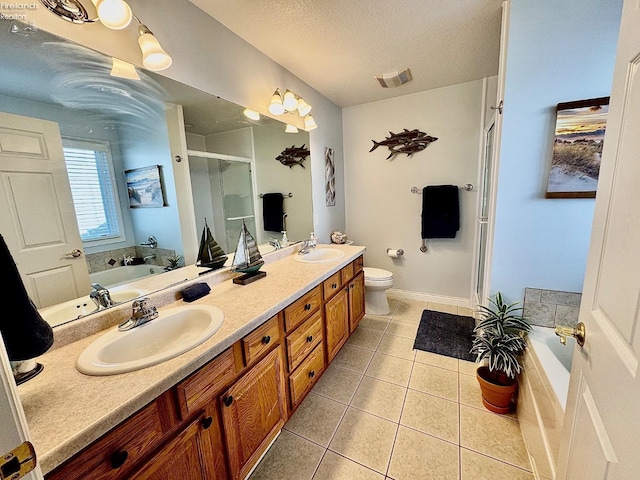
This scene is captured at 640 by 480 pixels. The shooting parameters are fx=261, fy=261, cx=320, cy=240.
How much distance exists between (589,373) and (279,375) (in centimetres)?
116

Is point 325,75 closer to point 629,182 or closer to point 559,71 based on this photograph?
point 559,71

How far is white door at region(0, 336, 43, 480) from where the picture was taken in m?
0.37

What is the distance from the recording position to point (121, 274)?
119 cm

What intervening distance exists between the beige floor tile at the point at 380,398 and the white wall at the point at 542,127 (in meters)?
1.00

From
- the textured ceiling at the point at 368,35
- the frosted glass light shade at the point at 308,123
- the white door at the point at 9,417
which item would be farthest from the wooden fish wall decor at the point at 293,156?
the white door at the point at 9,417

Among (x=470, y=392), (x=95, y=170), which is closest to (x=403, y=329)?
(x=470, y=392)

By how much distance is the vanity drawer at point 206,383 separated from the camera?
33.4 inches

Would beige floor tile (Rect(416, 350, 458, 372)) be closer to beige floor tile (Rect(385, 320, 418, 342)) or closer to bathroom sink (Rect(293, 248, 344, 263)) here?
beige floor tile (Rect(385, 320, 418, 342))

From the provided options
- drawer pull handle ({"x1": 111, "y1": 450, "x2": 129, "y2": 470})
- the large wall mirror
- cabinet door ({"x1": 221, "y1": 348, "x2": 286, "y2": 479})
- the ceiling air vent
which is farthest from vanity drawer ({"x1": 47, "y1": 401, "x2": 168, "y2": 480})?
the ceiling air vent

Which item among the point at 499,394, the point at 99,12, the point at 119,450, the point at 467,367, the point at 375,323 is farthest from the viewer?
the point at 375,323

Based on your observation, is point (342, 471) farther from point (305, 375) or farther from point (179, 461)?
point (179, 461)

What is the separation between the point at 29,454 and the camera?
0.40 meters

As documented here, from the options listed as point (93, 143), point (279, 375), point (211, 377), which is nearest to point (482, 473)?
point (279, 375)

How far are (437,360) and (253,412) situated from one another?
1.56 meters
